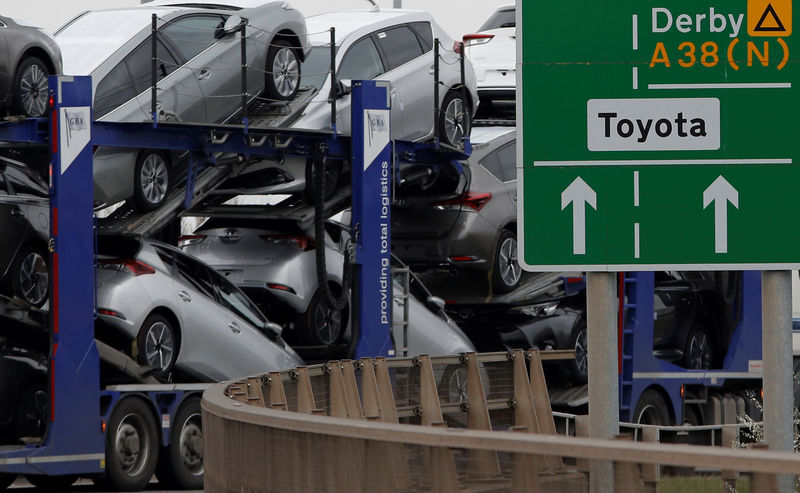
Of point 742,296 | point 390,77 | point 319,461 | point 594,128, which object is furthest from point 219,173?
point 319,461

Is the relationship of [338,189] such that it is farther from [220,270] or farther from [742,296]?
[742,296]

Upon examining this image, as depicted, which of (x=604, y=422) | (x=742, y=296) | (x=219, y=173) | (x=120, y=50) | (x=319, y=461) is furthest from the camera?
(x=742, y=296)

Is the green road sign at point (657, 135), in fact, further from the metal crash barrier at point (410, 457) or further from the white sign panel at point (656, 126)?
the metal crash barrier at point (410, 457)

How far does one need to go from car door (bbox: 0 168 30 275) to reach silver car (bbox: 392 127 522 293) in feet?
19.2

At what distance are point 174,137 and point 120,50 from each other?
0.99m

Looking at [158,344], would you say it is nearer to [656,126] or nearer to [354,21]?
[354,21]

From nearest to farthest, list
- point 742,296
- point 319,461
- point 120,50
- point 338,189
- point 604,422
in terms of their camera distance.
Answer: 1. point 319,461
2. point 604,422
3. point 120,50
4. point 338,189
5. point 742,296

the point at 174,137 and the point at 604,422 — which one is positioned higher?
the point at 174,137

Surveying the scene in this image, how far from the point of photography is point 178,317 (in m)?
14.2

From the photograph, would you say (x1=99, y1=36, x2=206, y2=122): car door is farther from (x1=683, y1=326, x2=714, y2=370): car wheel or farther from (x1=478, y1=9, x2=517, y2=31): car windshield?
(x1=478, y1=9, x2=517, y2=31): car windshield

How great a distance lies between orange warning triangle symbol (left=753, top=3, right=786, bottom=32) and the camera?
24.9 ft

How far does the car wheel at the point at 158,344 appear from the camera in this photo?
45.1ft

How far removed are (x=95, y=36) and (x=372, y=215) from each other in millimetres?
3473

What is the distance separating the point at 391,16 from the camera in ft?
56.9
